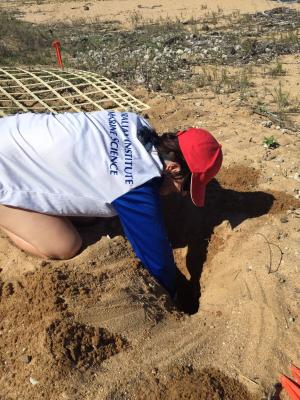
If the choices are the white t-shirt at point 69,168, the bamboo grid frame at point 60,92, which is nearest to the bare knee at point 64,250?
the white t-shirt at point 69,168

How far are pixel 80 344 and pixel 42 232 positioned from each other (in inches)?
26.3

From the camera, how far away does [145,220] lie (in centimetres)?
252

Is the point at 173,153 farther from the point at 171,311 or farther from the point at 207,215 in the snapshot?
the point at 207,215

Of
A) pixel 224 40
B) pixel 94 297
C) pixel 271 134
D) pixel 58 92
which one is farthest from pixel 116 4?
pixel 94 297

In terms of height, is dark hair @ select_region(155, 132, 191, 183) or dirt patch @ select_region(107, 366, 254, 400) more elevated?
dark hair @ select_region(155, 132, 191, 183)

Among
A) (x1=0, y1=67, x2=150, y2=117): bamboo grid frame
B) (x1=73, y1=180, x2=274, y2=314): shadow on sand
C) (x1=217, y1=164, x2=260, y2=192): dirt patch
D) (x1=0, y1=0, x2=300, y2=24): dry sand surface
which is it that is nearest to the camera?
(x1=73, y1=180, x2=274, y2=314): shadow on sand

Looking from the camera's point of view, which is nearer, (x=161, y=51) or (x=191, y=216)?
(x=191, y=216)

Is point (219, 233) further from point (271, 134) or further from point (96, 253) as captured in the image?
point (271, 134)

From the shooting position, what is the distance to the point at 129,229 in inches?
101

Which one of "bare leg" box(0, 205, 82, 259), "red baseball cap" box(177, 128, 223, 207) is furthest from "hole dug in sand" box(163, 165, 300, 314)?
"bare leg" box(0, 205, 82, 259)

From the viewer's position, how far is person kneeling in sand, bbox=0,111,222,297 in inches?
99.8

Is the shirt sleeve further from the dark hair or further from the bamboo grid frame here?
the bamboo grid frame

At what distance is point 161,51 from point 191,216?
14.7 ft

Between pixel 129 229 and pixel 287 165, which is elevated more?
pixel 129 229
